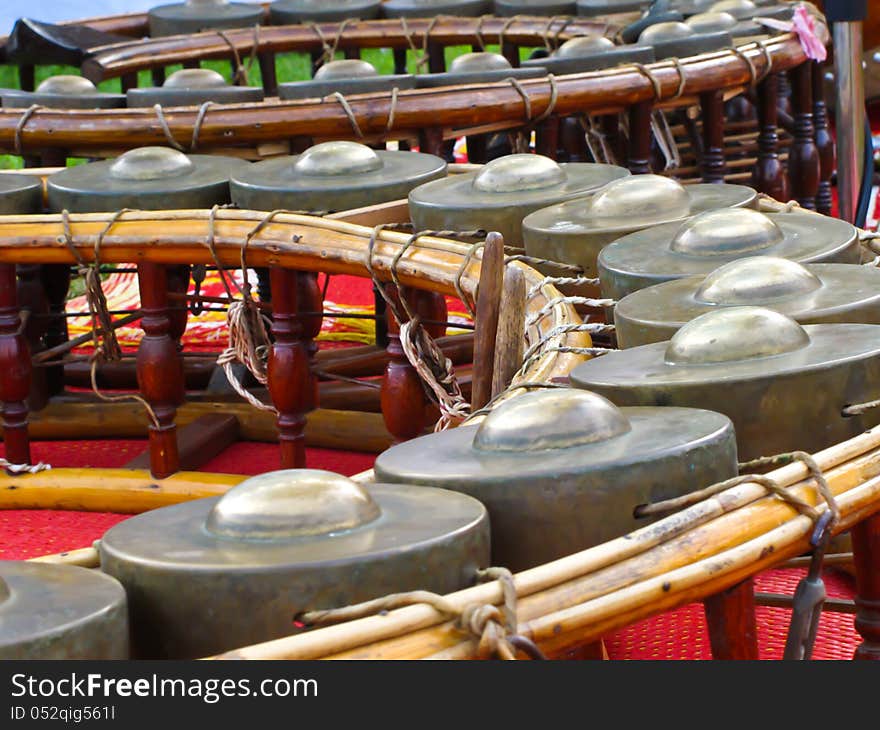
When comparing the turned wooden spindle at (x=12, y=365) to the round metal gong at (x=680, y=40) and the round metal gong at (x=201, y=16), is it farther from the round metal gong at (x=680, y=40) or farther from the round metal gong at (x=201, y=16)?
the round metal gong at (x=201, y=16)

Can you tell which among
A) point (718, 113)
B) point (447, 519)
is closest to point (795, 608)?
point (447, 519)

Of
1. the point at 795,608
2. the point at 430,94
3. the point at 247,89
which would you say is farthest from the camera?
the point at 247,89

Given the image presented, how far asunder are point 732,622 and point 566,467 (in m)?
0.18

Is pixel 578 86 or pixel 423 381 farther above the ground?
pixel 578 86

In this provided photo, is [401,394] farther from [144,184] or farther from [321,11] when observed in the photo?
[321,11]

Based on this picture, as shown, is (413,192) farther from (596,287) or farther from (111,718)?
(111,718)

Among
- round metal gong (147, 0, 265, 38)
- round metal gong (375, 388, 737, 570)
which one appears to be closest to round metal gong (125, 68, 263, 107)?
round metal gong (147, 0, 265, 38)

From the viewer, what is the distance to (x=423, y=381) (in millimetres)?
2150

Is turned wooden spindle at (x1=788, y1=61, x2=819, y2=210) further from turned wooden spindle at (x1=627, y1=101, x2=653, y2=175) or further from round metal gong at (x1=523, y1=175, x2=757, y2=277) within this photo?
round metal gong at (x1=523, y1=175, x2=757, y2=277)

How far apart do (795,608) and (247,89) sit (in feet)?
7.60

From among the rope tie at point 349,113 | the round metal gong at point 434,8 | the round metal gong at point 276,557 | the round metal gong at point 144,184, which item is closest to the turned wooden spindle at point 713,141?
the rope tie at point 349,113

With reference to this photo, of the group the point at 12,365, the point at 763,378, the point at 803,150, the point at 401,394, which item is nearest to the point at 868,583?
the point at 763,378

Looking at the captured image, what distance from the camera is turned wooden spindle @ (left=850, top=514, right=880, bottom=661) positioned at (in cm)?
122

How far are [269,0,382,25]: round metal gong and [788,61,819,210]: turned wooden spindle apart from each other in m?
1.43
